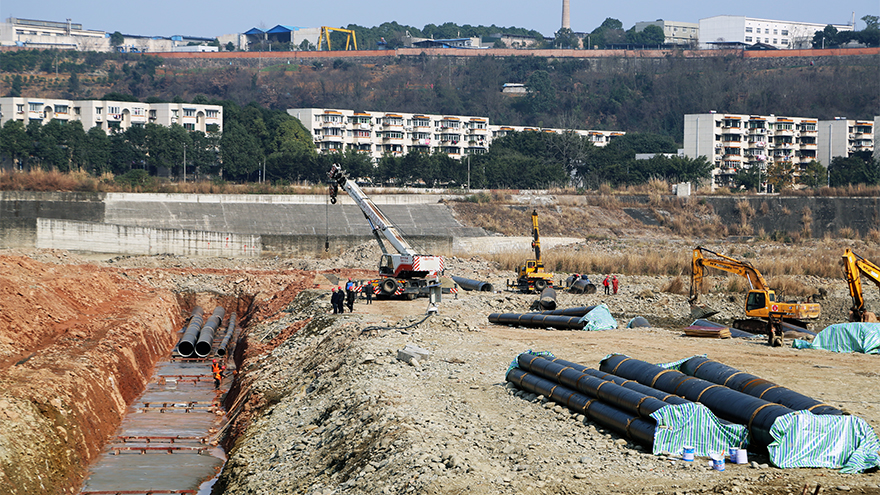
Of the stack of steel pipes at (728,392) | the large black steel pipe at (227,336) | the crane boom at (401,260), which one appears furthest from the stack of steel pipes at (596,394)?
the large black steel pipe at (227,336)

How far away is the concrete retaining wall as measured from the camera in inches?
2165

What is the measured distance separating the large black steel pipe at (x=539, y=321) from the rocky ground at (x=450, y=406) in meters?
0.76

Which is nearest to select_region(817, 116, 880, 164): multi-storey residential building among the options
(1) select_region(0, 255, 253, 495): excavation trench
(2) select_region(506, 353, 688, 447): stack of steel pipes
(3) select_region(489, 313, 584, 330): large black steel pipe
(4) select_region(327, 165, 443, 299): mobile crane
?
(4) select_region(327, 165, 443, 299): mobile crane

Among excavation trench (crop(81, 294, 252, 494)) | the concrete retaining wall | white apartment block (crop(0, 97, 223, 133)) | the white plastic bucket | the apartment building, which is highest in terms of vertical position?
white apartment block (crop(0, 97, 223, 133))

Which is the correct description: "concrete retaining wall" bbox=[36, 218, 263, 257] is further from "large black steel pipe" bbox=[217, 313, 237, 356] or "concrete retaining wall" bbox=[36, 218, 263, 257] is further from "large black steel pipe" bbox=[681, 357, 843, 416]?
"large black steel pipe" bbox=[681, 357, 843, 416]

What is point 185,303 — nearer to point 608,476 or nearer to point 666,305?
point 666,305

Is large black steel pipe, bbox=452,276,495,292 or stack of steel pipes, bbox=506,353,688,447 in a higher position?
stack of steel pipes, bbox=506,353,688,447

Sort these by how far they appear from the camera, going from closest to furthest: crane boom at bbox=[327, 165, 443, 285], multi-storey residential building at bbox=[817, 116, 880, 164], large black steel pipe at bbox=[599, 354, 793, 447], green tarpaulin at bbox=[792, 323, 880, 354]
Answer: large black steel pipe at bbox=[599, 354, 793, 447] < green tarpaulin at bbox=[792, 323, 880, 354] < crane boom at bbox=[327, 165, 443, 285] < multi-storey residential building at bbox=[817, 116, 880, 164]

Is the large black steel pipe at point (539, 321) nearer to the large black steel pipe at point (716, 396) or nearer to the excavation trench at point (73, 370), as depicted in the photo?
the excavation trench at point (73, 370)

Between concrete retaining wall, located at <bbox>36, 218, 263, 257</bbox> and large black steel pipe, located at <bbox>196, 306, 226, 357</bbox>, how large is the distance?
17218 mm

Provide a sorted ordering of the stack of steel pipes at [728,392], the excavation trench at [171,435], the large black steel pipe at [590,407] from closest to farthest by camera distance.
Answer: the stack of steel pipes at [728,392]
the large black steel pipe at [590,407]
the excavation trench at [171,435]

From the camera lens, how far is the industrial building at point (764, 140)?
11731cm

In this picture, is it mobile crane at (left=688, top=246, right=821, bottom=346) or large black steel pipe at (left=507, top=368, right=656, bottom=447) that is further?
mobile crane at (left=688, top=246, right=821, bottom=346)

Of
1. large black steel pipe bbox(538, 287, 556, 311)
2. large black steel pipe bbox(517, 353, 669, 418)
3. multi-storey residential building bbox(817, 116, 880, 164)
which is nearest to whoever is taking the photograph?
large black steel pipe bbox(517, 353, 669, 418)
